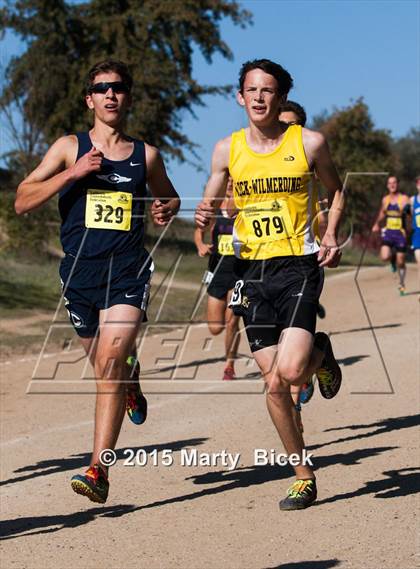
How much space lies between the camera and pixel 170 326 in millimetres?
19266

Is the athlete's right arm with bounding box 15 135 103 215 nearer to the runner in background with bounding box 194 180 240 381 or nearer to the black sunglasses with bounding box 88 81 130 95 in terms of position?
the black sunglasses with bounding box 88 81 130 95

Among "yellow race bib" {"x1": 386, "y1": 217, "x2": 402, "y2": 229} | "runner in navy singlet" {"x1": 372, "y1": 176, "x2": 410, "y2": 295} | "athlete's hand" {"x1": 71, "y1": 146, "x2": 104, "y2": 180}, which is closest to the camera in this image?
"athlete's hand" {"x1": 71, "y1": 146, "x2": 104, "y2": 180}

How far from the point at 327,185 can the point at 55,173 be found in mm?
1663

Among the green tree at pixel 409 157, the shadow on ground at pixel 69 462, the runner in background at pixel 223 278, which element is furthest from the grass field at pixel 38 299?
the green tree at pixel 409 157

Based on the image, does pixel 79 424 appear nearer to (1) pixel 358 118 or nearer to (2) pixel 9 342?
(2) pixel 9 342

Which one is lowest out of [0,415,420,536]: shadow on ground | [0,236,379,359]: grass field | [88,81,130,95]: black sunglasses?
[0,236,379,359]: grass field

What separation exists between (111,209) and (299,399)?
2.47m

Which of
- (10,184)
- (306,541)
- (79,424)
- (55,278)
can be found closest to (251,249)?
(306,541)

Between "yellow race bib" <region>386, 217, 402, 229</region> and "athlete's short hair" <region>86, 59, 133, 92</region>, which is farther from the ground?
"athlete's short hair" <region>86, 59, 133, 92</region>

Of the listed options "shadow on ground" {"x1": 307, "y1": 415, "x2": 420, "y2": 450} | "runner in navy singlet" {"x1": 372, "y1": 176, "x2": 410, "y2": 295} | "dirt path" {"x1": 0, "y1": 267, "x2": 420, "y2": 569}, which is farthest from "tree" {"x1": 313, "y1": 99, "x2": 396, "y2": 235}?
"shadow on ground" {"x1": 307, "y1": 415, "x2": 420, "y2": 450}

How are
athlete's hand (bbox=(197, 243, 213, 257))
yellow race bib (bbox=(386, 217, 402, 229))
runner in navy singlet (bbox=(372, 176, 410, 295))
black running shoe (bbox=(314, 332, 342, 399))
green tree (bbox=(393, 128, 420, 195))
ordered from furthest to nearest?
green tree (bbox=(393, 128, 420, 195)) → yellow race bib (bbox=(386, 217, 402, 229)) → runner in navy singlet (bbox=(372, 176, 410, 295)) → athlete's hand (bbox=(197, 243, 213, 257)) → black running shoe (bbox=(314, 332, 342, 399))

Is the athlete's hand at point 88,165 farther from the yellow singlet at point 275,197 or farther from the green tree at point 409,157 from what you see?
the green tree at point 409,157

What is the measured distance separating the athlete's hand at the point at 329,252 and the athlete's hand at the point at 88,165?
4.69ft

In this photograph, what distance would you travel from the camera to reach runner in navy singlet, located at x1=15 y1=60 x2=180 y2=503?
6527 millimetres
